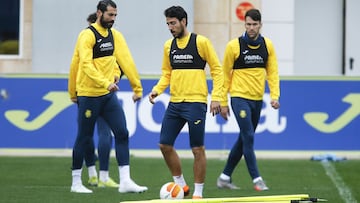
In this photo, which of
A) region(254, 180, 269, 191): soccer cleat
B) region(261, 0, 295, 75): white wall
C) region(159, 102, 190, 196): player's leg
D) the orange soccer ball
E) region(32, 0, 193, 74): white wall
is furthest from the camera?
region(261, 0, 295, 75): white wall

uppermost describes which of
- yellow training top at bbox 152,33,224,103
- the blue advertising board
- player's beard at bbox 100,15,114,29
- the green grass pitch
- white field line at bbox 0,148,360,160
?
player's beard at bbox 100,15,114,29

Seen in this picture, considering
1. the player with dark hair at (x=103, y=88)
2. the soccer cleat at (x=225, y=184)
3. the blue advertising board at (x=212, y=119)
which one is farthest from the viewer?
the blue advertising board at (x=212, y=119)

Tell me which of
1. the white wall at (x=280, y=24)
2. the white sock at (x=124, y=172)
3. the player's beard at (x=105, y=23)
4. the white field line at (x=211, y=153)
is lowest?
the white field line at (x=211, y=153)

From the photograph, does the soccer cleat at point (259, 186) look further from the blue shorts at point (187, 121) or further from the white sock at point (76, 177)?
the white sock at point (76, 177)

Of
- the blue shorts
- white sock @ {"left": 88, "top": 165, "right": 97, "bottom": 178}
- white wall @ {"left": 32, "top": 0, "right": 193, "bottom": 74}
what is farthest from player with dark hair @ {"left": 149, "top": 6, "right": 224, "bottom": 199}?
white wall @ {"left": 32, "top": 0, "right": 193, "bottom": 74}

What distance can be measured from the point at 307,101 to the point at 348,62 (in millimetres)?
6165

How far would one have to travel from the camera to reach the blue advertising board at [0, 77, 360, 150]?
18.6 m

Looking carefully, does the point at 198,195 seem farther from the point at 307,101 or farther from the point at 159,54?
the point at 159,54

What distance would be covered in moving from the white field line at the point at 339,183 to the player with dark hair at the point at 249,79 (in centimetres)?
94

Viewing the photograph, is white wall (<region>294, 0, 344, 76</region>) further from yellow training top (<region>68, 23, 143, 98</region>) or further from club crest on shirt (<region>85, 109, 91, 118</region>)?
club crest on shirt (<region>85, 109, 91, 118</region>)

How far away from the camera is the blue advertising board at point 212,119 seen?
1858cm

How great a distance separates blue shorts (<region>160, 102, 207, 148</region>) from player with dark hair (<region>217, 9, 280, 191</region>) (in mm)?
1223

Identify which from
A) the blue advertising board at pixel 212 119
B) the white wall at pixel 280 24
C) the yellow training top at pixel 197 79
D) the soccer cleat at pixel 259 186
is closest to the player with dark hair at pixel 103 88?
the yellow training top at pixel 197 79

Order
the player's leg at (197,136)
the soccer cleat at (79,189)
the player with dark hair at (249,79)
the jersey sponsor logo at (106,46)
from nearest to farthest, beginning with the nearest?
1. the player's leg at (197,136)
2. the jersey sponsor logo at (106,46)
3. the soccer cleat at (79,189)
4. the player with dark hair at (249,79)
